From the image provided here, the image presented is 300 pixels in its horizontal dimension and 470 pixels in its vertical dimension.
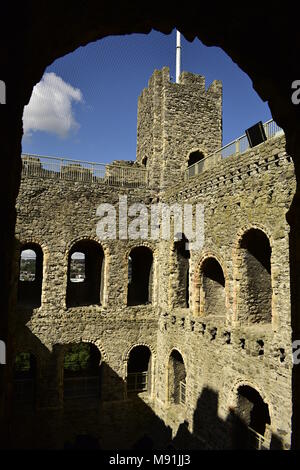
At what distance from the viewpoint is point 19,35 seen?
313cm

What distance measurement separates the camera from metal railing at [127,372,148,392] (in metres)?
15.2

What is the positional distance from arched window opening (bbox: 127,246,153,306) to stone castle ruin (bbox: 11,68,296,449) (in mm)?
67

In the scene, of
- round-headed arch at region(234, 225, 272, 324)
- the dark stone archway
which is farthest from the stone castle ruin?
the dark stone archway

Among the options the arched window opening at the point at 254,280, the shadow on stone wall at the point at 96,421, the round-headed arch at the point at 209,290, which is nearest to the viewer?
the arched window opening at the point at 254,280

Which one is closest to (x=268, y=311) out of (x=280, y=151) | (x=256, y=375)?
(x=256, y=375)

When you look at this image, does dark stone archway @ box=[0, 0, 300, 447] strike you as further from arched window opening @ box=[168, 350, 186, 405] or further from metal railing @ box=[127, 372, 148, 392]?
metal railing @ box=[127, 372, 148, 392]

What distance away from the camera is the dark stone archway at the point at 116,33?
318 centimetres

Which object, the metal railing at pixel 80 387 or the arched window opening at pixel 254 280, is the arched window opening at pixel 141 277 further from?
the arched window opening at pixel 254 280

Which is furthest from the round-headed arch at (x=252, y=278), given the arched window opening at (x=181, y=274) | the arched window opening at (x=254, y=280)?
the arched window opening at (x=181, y=274)

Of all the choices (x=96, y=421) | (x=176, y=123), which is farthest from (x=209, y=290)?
(x=176, y=123)

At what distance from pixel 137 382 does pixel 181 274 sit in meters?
4.86

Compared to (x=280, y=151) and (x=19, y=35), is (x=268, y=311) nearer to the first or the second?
(x=280, y=151)

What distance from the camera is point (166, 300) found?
15.0m

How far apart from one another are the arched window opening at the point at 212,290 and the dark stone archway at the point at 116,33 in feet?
28.6
